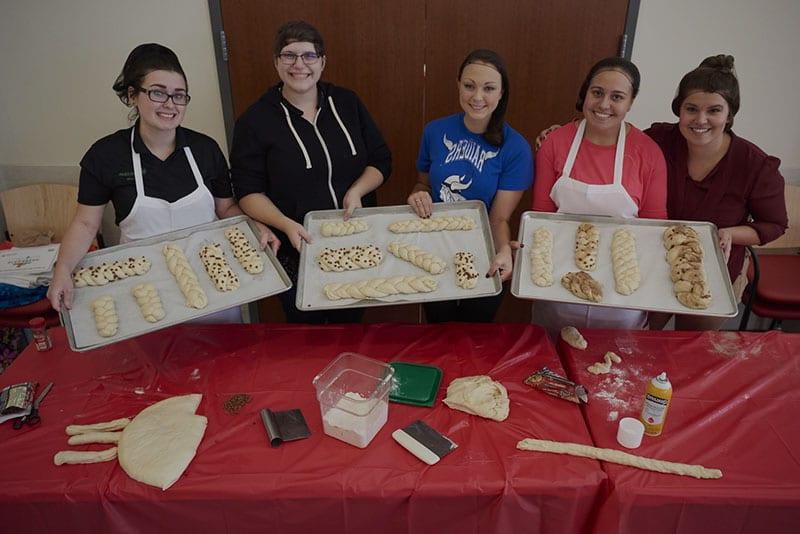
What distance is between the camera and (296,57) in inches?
95.7

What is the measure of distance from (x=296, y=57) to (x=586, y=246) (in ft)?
5.33

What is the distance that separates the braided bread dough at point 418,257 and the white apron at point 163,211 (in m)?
0.97

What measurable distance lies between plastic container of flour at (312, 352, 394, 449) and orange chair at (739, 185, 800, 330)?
2625 mm

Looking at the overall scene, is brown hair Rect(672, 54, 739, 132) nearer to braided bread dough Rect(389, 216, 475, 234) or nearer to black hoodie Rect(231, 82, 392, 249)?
braided bread dough Rect(389, 216, 475, 234)

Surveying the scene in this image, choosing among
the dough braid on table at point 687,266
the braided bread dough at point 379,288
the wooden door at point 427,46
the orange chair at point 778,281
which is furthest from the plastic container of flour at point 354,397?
the orange chair at point 778,281

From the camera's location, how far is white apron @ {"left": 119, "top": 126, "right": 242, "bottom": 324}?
2.46 m

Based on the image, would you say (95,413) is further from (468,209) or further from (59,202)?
(59,202)

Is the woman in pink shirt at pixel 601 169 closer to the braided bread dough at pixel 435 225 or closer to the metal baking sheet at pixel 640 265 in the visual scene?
the metal baking sheet at pixel 640 265

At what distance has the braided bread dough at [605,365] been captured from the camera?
2172 mm

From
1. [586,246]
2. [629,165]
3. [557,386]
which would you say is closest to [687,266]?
[586,246]

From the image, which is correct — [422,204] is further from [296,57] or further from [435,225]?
[296,57]

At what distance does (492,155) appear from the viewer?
2627mm

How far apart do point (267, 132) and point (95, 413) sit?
4.82 ft

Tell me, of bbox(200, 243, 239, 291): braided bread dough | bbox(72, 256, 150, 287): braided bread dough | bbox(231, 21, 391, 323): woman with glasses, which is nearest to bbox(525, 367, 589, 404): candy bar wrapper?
bbox(231, 21, 391, 323): woman with glasses
